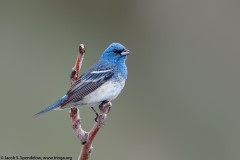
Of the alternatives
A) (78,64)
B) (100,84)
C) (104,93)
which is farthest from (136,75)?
(78,64)

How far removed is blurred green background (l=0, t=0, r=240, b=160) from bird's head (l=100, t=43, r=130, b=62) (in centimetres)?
239

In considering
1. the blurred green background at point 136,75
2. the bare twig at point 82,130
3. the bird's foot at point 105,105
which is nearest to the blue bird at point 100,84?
the bird's foot at point 105,105

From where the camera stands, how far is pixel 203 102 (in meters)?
12.8

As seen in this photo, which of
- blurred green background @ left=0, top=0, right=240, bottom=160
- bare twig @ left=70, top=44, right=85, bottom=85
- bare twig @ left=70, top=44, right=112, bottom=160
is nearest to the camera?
bare twig @ left=70, top=44, right=112, bottom=160

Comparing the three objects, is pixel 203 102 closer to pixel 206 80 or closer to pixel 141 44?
pixel 206 80

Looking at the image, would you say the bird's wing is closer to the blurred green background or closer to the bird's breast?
the bird's breast

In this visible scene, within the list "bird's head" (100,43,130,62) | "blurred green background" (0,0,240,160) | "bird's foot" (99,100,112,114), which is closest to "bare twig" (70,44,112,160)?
→ "bird's foot" (99,100,112,114)

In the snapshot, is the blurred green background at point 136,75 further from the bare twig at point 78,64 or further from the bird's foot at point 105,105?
the bare twig at point 78,64

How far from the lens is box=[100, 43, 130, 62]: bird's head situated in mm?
8375

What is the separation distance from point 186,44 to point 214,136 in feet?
10.1

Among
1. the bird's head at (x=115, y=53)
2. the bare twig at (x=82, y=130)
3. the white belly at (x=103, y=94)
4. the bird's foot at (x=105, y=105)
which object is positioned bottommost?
the bare twig at (x=82, y=130)

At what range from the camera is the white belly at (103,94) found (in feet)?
25.0

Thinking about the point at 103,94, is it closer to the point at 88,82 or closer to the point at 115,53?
the point at 88,82

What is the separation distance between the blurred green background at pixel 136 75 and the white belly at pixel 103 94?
101 inches
